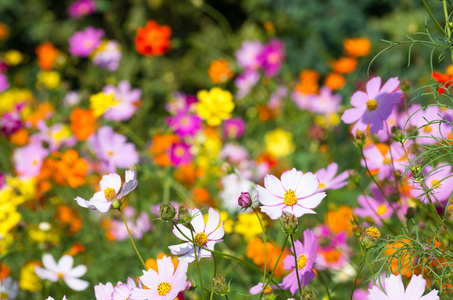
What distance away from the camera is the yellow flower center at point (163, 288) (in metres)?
0.57

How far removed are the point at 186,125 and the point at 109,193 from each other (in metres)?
0.82

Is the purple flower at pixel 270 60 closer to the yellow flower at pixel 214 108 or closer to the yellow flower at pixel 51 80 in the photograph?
the yellow flower at pixel 214 108

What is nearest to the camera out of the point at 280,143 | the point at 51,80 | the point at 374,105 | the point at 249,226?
the point at 374,105

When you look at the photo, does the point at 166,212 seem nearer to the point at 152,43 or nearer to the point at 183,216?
the point at 183,216

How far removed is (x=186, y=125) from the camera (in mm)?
1446

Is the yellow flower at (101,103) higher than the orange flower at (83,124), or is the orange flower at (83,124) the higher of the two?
the yellow flower at (101,103)

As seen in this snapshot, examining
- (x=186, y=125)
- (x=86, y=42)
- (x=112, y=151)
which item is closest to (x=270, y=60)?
(x=186, y=125)

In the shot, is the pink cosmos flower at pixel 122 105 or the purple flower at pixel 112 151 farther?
the pink cosmos flower at pixel 122 105

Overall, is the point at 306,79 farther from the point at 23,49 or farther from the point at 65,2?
the point at 23,49

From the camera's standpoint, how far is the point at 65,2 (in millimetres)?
3232

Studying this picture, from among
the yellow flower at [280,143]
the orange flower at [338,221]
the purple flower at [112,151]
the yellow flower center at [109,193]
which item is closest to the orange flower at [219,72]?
the yellow flower at [280,143]

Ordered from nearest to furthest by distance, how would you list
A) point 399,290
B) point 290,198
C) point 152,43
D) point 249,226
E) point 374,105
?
point 399,290
point 290,198
point 374,105
point 249,226
point 152,43

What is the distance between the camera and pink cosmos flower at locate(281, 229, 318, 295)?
2.05 feet

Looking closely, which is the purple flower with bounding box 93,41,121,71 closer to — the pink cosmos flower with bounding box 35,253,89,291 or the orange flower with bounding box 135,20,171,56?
the orange flower with bounding box 135,20,171,56
